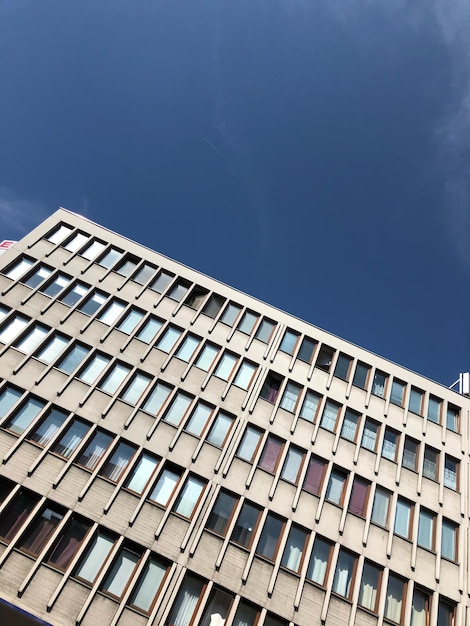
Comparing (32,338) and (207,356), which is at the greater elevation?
(207,356)

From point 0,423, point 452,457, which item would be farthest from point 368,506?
point 0,423

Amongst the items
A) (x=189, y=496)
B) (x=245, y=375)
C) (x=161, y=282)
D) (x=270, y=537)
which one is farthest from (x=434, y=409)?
(x=161, y=282)

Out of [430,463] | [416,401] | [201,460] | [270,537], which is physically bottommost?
[270,537]

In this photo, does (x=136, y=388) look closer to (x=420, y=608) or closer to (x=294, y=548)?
(x=294, y=548)

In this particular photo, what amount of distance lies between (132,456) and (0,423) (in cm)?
619

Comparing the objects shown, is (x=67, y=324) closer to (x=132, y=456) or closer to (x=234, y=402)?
(x=132, y=456)

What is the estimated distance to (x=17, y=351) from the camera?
21812 millimetres

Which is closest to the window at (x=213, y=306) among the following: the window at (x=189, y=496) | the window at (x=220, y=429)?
the window at (x=220, y=429)

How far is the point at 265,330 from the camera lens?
90.0ft

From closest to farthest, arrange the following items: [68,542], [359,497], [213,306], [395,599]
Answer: [68,542] < [395,599] < [359,497] < [213,306]

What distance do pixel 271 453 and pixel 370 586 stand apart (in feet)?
24.0

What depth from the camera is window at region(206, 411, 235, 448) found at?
71.1 feet

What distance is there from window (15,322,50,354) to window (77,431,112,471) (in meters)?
6.16

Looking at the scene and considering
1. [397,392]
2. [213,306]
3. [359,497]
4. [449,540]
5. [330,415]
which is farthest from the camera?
[213,306]
